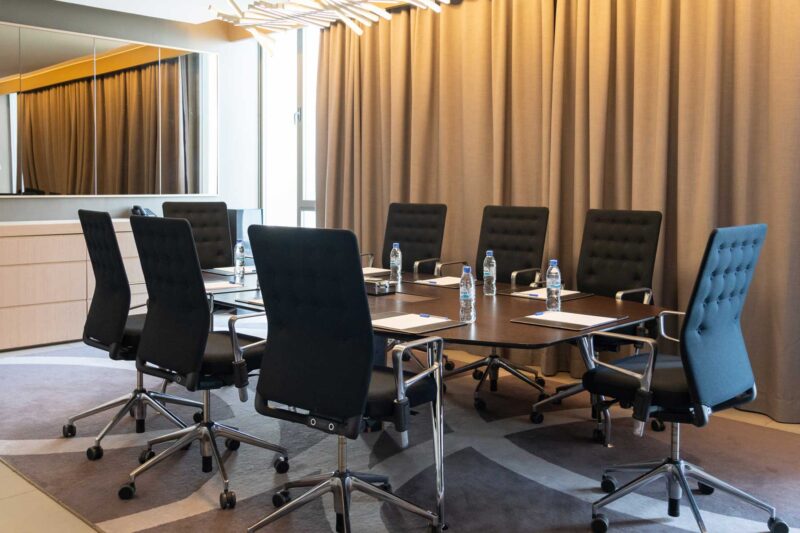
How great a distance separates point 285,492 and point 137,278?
3.89 meters

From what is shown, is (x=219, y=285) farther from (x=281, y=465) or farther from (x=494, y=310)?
(x=494, y=310)

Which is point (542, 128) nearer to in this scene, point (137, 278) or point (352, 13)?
point (352, 13)

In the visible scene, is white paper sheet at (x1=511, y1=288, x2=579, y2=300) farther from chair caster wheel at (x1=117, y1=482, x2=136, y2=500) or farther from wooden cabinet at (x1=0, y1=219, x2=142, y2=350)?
wooden cabinet at (x1=0, y1=219, x2=142, y2=350)

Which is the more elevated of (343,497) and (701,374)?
(701,374)

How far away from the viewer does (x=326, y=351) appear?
2.72 metres

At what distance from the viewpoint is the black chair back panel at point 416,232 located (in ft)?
18.0

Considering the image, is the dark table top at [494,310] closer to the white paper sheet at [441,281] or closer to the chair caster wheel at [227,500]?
the white paper sheet at [441,281]

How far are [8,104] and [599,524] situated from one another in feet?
18.3

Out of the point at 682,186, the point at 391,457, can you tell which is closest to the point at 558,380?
the point at 682,186

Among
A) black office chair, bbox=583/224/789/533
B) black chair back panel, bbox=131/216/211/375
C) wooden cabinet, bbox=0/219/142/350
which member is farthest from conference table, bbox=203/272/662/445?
wooden cabinet, bbox=0/219/142/350

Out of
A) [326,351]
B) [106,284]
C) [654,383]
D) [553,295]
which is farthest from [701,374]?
[106,284]

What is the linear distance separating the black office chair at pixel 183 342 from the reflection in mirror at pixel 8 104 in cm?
347

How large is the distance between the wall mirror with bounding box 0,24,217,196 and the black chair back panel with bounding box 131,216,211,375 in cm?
352

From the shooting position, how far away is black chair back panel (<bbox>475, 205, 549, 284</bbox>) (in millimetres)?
5059
